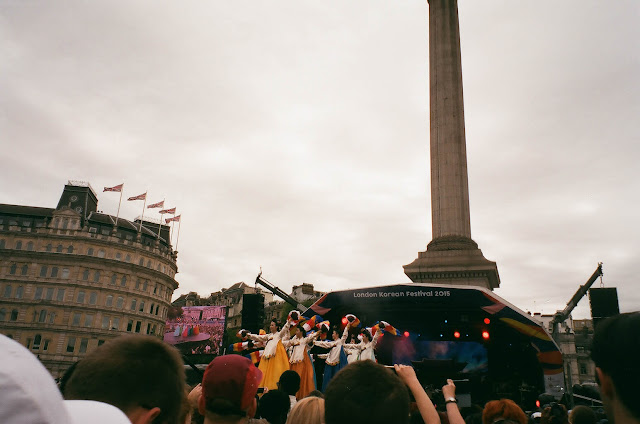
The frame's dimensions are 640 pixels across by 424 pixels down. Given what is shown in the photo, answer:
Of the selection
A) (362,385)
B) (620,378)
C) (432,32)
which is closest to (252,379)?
(362,385)

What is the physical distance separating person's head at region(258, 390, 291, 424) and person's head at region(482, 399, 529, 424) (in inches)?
92.4

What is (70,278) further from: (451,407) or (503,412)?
(451,407)

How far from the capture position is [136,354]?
78.2 inches

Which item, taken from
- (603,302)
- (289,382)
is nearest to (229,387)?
(289,382)

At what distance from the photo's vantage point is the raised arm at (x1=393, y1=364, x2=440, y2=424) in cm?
280

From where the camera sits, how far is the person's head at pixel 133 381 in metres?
1.88

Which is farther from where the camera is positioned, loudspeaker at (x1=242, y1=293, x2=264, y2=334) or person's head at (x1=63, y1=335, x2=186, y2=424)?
loudspeaker at (x1=242, y1=293, x2=264, y2=334)

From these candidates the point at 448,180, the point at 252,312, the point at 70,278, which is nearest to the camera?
the point at 252,312

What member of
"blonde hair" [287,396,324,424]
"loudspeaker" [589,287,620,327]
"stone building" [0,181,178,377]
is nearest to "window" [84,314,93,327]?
"stone building" [0,181,178,377]

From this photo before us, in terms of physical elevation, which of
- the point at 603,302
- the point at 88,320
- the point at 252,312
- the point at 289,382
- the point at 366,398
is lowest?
the point at 289,382

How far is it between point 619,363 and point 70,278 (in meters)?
72.8

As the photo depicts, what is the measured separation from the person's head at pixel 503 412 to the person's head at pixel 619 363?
2864 millimetres

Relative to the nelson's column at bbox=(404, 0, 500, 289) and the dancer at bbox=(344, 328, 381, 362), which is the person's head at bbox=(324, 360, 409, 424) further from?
the nelson's column at bbox=(404, 0, 500, 289)

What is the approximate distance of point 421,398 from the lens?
115 inches
